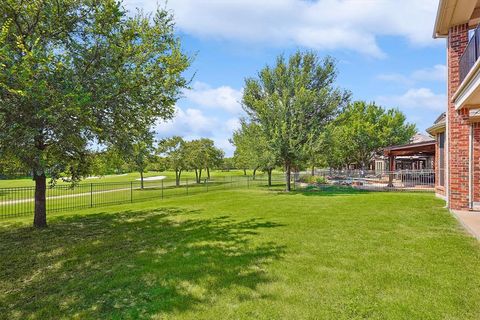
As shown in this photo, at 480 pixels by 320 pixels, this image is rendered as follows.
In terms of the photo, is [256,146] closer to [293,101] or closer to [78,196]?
[293,101]

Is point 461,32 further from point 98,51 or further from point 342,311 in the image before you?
point 98,51

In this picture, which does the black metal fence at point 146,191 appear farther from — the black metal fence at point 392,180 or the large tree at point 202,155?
the large tree at point 202,155

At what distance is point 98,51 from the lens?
282 inches

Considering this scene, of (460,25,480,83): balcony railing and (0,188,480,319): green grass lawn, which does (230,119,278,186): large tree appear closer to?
(0,188,480,319): green grass lawn

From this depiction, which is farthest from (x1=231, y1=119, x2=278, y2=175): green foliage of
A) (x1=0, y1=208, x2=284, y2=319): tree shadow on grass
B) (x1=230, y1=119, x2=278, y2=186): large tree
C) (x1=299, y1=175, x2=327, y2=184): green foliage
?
(x1=0, y1=208, x2=284, y2=319): tree shadow on grass

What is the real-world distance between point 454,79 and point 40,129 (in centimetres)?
1278

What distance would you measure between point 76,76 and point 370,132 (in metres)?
38.3

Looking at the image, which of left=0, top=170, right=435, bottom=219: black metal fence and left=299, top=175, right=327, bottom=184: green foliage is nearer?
left=0, top=170, right=435, bottom=219: black metal fence

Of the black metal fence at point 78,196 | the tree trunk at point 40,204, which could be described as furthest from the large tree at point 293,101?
the tree trunk at point 40,204

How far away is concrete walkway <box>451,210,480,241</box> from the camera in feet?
23.4

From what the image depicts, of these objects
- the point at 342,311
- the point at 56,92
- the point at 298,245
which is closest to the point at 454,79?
the point at 298,245

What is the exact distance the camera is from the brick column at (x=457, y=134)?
980 centimetres

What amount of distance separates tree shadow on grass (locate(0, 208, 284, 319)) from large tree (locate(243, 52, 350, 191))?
35.9 ft

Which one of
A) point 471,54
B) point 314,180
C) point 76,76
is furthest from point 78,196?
point 471,54
